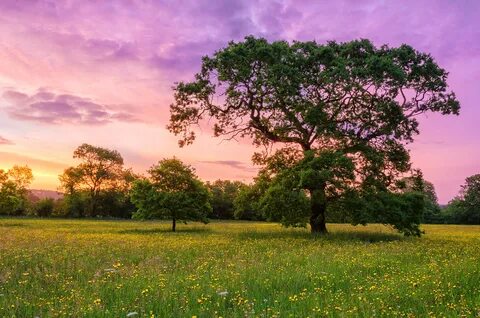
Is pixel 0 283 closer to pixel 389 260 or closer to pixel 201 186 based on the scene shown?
pixel 389 260

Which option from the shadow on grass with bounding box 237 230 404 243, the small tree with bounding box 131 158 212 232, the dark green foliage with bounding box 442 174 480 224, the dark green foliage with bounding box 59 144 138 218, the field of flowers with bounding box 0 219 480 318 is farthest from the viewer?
the dark green foliage with bounding box 442 174 480 224

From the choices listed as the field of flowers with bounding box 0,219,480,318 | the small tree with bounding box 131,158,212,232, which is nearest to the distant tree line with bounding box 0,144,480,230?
the small tree with bounding box 131,158,212,232

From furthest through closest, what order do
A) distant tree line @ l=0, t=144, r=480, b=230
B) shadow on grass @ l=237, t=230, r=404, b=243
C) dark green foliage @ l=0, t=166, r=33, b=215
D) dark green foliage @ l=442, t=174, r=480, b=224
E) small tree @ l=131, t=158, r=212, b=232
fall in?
1. dark green foliage @ l=442, t=174, r=480, b=224
2. dark green foliage @ l=0, t=166, r=33, b=215
3. small tree @ l=131, t=158, r=212, b=232
4. distant tree line @ l=0, t=144, r=480, b=230
5. shadow on grass @ l=237, t=230, r=404, b=243

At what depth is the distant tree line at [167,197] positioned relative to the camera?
121 ft

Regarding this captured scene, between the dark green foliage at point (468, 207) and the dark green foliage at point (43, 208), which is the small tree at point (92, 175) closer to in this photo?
the dark green foliage at point (43, 208)

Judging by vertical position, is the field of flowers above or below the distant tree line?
below

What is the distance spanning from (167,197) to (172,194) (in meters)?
1.02

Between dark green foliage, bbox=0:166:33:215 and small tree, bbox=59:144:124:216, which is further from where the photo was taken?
small tree, bbox=59:144:124:216

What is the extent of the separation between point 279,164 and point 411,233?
12774 mm

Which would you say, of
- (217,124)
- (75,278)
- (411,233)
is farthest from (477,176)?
(75,278)

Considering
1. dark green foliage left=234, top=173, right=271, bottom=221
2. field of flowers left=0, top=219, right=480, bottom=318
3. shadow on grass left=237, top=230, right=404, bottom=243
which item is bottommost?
field of flowers left=0, top=219, right=480, bottom=318

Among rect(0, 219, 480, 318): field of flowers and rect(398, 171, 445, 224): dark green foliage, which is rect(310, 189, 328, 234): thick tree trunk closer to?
rect(398, 171, 445, 224): dark green foliage

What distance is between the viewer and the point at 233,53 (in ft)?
115

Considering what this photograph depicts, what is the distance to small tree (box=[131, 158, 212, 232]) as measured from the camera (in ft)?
151
